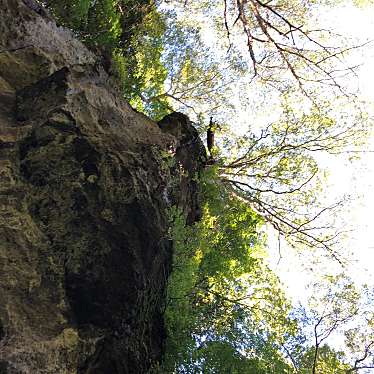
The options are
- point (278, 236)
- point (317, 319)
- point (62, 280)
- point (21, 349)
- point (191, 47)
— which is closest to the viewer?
point (21, 349)

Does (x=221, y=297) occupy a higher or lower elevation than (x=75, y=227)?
higher

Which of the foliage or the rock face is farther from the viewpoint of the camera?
the foliage

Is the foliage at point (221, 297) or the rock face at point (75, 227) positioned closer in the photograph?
the rock face at point (75, 227)

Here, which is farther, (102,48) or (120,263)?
(102,48)

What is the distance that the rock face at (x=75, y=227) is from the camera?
4141 millimetres

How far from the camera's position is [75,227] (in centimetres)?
471

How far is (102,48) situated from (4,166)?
5060 mm

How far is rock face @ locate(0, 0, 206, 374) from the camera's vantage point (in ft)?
13.6

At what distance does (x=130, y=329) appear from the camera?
500 cm

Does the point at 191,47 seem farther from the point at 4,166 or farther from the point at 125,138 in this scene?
the point at 4,166

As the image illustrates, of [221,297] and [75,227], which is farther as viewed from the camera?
[221,297]

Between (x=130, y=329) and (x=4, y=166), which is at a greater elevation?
(x=4, y=166)

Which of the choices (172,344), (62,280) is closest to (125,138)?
(62,280)

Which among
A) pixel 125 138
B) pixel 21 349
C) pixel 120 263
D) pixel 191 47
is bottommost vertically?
pixel 21 349
